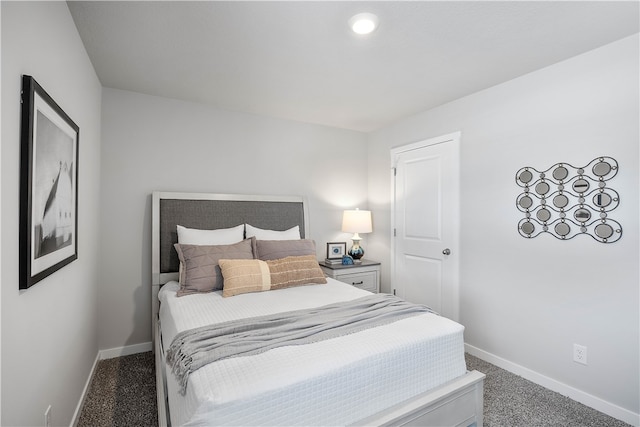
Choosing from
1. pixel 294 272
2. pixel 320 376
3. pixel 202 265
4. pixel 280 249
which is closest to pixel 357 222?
pixel 280 249

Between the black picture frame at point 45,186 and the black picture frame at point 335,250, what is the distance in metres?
2.54

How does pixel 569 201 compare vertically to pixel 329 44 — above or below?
below

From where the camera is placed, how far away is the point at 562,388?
7.75ft

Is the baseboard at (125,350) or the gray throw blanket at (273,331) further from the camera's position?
the baseboard at (125,350)

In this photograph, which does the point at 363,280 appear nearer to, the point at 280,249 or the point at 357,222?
the point at 357,222

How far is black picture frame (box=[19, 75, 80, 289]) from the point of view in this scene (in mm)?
1214

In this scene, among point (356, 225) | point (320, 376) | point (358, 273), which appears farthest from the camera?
point (356, 225)

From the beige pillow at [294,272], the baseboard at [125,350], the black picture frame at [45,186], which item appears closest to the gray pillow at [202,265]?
the beige pillow at [294,272]

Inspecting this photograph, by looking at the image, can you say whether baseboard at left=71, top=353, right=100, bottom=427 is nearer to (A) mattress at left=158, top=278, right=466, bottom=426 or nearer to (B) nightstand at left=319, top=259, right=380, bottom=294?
(A) mattress at left=158, top=278, right=466, bottom=426

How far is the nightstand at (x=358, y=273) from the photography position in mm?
3527

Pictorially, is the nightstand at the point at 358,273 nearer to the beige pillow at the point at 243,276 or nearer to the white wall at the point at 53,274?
the beige pillow at the point at 243,276

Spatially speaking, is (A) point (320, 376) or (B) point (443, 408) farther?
(B) point (443, 408)

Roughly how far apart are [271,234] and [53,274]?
1855 millimetres

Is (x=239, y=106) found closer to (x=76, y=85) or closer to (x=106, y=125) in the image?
(x=106, y=125)
